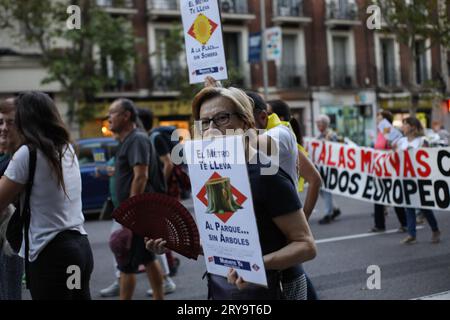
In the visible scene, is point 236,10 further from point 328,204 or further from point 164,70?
point 328,204

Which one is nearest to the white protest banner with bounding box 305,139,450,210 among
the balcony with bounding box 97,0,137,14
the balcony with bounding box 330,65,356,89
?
the balcony with bounding box 97,0,137,14

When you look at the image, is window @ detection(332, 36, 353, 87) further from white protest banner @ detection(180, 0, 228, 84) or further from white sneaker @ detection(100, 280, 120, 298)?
white protest banner @ detection(180, 0, 228, 84)

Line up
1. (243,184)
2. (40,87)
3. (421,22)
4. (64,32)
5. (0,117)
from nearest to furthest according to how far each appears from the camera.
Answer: (243,184), (0,117), (421,22), (64,32), (40,87)

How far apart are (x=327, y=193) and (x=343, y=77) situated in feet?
76.3

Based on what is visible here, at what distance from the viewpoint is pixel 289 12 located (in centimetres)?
3181

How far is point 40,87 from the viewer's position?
24.7 metres

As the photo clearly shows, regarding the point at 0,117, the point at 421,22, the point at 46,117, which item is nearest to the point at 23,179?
the point at 46,117

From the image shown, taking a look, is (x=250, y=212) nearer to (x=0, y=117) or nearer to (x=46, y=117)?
(x=46, y=117)

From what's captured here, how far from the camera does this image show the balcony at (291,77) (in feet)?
104

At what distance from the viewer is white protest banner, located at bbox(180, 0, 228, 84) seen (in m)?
3.64

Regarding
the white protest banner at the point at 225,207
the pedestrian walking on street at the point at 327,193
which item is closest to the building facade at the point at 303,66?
the pedestrian walking on street at the point at 327,193

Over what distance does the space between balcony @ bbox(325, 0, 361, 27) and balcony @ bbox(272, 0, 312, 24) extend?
4.04 feet

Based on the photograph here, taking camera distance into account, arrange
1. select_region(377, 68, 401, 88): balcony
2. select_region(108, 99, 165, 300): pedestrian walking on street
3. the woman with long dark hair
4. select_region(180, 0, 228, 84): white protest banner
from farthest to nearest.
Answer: select_region(377, 68, 401, 88): balcony
select_region(108, 99, 165, 300): pedestrian walking on street
select_region(180, 0, 228, 84): white protest banner
the woman with long dark hair
